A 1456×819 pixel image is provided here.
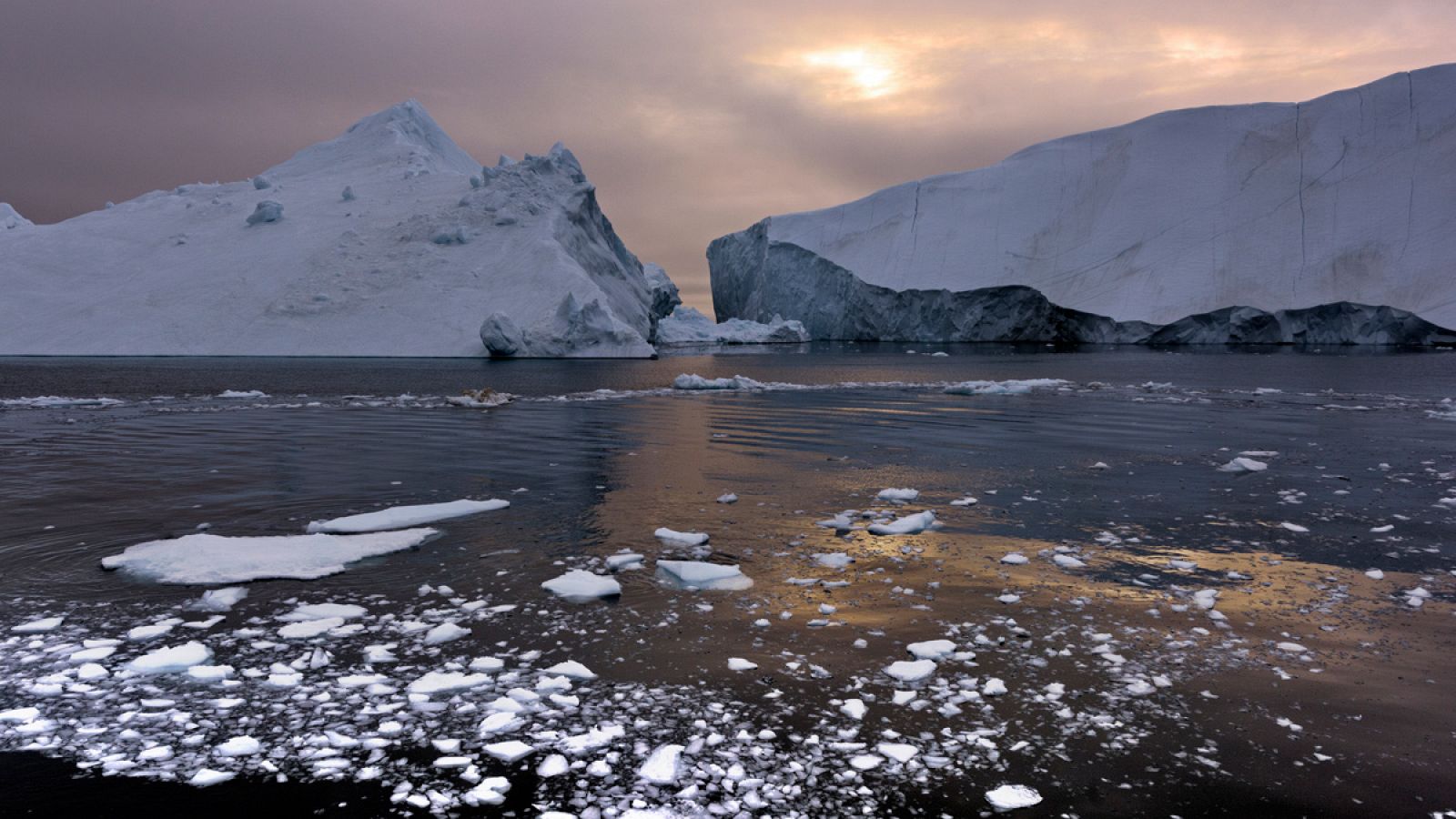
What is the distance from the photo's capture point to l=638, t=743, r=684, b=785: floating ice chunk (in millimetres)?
2895

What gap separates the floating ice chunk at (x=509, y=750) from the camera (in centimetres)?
306

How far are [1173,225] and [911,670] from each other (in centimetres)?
5811

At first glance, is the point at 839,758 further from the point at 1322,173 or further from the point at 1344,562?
the point at 1322,173

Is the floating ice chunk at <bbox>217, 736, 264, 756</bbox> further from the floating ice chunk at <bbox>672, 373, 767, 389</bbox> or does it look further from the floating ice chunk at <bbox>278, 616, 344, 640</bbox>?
the floating ice chunk at <bbox>672, 373, 767, 389</bbox>

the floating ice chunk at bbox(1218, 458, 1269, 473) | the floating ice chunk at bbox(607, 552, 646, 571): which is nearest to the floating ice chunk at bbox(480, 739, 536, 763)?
the floating ice chunk at bbox(607, 552, 646, 571)

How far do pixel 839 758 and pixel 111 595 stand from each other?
14.0 ft

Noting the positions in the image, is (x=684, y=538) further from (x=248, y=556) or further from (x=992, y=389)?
(x=992, y=389)

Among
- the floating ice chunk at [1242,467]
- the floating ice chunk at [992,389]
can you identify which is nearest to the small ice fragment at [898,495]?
the floating ice chunk at [1242,467]

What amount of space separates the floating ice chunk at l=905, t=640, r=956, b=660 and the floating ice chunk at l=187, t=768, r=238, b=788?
280 centimetres

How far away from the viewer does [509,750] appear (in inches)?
122

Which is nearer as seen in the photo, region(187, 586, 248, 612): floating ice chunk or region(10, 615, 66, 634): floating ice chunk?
region(10, 615, 66, 634): floating ice chunk

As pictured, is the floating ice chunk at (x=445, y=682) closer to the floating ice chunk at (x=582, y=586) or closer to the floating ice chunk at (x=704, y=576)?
the floating ice chunk at (x=582, y=586)

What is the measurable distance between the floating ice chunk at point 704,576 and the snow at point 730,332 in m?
→ 55.3

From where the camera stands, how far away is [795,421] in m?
14.8
